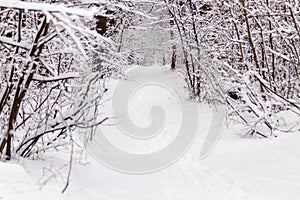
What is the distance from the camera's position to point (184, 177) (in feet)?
14.4

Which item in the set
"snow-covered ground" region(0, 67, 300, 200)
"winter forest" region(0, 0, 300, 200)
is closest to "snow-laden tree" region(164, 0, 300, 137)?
"winter forest" region(0, 0, 300, 200)

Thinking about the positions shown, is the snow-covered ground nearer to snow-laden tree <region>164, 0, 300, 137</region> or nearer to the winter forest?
the winter forest

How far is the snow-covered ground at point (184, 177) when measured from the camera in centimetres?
291

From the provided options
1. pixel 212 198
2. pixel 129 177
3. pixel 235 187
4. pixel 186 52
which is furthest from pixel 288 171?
pixel 186 52

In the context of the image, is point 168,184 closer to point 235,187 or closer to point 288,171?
point 235,187

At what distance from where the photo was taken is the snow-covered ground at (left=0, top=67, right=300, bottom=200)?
291 centimetres

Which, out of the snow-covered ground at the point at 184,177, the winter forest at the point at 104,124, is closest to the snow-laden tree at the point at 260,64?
the winter forest at the point at 104,124

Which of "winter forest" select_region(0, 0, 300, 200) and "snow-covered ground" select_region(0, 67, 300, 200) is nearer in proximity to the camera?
"snow-covered ground" select_region(0, 67, 300, 200)

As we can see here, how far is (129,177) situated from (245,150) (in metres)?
1.63

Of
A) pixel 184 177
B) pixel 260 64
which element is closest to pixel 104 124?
pixel 184 177

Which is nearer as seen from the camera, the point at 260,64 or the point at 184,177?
the point at 184,177

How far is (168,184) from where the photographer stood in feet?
13.4

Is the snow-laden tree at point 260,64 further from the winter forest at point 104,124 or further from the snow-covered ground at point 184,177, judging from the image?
the snow-covered ground at point 184,177

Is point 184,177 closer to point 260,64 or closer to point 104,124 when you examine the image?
point 104,124
